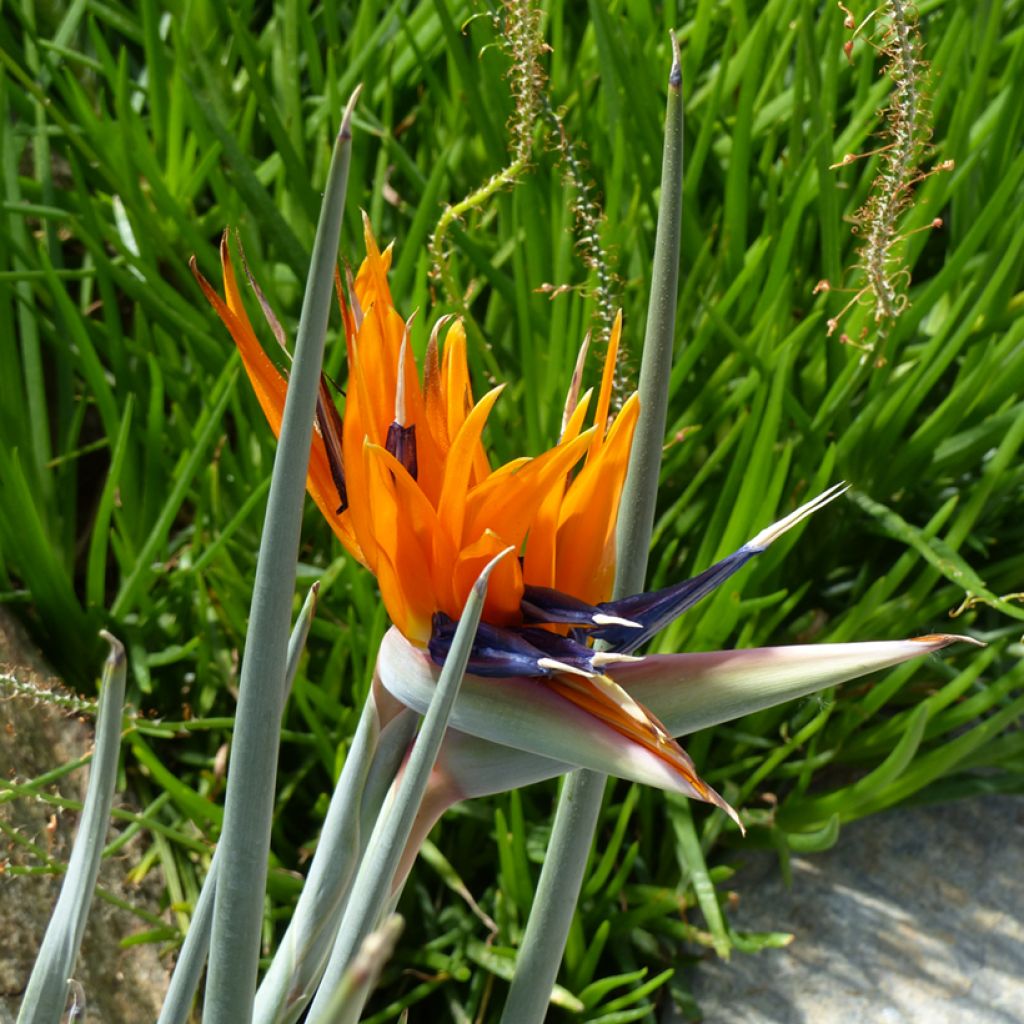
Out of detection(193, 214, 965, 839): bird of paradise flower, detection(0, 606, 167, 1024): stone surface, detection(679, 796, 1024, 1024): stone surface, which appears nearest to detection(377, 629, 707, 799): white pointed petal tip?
detection(193, 214, 965, 839): bird of paradise flower

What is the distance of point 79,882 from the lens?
1.29 feet

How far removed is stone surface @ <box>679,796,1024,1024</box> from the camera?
2.91 feet

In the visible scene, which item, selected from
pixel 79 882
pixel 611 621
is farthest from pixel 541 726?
pixel 79 882

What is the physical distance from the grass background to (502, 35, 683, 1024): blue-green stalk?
0.34 meters

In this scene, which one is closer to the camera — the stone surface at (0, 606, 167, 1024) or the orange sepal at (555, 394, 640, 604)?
the orange sepal at (555, 394, 640, 604)

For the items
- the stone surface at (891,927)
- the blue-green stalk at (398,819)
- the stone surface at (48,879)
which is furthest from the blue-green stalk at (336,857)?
the stone surface at (891,927)

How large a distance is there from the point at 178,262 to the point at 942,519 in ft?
1.95

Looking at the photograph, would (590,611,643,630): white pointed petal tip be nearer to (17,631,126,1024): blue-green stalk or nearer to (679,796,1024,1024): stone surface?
(17,631,126,1024): blue-green stalk

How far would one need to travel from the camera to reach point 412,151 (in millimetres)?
1229

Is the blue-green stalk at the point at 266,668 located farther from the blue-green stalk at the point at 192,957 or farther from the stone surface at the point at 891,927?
the stone surface at the point at 891,927

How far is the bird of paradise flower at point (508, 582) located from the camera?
341 millimetres

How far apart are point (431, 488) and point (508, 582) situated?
1.9 inches

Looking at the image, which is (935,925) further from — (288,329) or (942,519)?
(288,329)

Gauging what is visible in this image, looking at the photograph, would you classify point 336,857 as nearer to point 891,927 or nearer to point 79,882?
point 79,882
